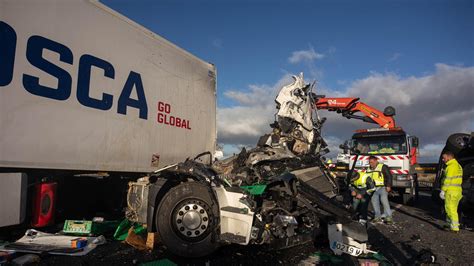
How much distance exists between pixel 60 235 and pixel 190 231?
6.38 feet

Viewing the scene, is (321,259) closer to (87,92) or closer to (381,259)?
(381,259)

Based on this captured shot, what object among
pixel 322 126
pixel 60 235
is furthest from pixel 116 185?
pixel 322 126

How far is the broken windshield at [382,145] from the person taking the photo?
998 centimetres

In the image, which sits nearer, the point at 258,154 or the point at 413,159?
the point at 258,154

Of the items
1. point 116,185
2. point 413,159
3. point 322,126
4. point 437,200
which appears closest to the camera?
point 116,185

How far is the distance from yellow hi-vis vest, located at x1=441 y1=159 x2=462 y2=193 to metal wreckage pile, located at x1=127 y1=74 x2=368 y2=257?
120 inches

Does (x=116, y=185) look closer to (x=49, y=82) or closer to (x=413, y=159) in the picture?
(x=49, y=82)

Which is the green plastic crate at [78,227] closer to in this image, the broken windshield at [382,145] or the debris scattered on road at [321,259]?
the debris scattered on road at [321,259]

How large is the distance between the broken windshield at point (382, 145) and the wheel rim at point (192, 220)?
7670 mm

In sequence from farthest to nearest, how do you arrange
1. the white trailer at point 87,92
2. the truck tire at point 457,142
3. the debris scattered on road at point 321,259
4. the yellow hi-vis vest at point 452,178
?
the truck tire at point 457,142 → the yellow hi-vis vest at point 452,178 → the debris scattered on road at point 321,259 → the white trailer at point 87,92

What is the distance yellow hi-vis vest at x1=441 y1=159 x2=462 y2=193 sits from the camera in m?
6.29

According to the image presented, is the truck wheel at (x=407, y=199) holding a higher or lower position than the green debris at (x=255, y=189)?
lower

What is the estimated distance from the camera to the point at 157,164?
17.8ft

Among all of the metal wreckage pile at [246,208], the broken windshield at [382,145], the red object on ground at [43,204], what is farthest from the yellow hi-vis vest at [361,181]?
the red object on ground at [43,204]
